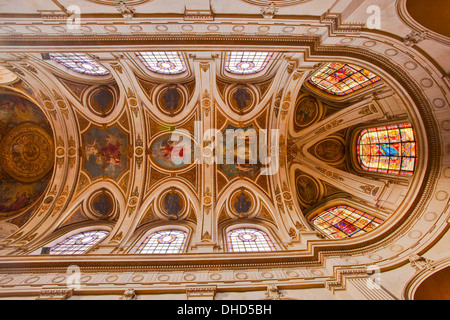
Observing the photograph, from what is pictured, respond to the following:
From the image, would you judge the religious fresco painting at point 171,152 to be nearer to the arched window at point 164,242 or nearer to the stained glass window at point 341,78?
the arched window at point 164,242

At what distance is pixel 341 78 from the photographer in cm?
1216

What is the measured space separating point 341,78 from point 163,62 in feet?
35.3

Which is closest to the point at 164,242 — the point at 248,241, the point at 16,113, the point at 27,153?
the point at 248,241

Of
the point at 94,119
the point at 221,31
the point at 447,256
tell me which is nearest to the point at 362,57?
the point at 221,31

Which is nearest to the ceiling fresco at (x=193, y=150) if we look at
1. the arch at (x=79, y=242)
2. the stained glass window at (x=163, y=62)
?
the stained glass window at (x=163, y=62)

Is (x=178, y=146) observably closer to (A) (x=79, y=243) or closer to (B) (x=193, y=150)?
(B) (x=193, y=150)

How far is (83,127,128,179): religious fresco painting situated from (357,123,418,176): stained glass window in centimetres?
1660

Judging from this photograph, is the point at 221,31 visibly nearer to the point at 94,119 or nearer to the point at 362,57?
the point at 362,57

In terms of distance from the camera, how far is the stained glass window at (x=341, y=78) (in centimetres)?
1105

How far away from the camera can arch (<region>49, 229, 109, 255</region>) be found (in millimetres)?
9723

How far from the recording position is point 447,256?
6.68 m

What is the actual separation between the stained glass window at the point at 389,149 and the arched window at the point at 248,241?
813 cm

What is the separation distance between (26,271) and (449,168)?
16.8 metres

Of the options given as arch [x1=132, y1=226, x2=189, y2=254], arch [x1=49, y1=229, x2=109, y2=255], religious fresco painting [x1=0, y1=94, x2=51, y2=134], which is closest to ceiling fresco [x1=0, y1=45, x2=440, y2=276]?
religious fresco painting [x1=0, y1=94, x2=51, y2=134]
